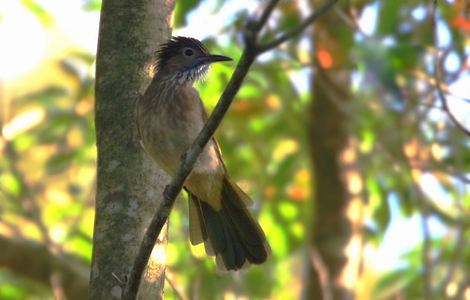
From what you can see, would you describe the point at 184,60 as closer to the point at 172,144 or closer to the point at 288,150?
the point at 172,144

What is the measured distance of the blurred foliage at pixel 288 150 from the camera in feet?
→ 19.4

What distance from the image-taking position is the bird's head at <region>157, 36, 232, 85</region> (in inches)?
187

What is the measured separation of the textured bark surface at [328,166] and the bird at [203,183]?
2.28 m

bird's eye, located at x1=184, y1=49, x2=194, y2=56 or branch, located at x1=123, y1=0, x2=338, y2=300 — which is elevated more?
bird's eye, located at x1=184, y1=49, x2=194, y2=56

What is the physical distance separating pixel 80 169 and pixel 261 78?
9.12ft

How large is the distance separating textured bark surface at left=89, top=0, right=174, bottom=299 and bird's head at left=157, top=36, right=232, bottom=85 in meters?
0.58

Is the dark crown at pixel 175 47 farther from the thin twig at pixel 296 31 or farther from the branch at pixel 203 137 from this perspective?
the thin twig at pixel 296 31

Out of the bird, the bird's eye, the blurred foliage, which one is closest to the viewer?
the bird

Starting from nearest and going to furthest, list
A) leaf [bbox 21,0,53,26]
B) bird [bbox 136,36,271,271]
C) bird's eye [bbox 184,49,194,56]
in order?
bird [bbox 136,36,271,271]
bird's eye [bbox 184,49,194,56]
leaf [bbox 21,0,53,26]

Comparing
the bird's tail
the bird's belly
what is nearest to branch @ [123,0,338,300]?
the bird's belly

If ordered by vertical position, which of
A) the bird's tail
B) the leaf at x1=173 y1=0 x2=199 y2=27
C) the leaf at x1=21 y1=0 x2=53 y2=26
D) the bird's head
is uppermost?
the leaf at x1=21 y1=0 x2=53 y2=26

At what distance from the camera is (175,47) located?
486cm

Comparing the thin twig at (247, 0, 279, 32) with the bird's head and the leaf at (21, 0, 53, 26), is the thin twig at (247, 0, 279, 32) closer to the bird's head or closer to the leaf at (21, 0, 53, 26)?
the bird's head

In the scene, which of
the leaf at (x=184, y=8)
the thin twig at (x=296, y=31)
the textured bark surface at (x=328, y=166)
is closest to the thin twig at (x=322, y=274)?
the textured bark surface at (x=328, y=166)
